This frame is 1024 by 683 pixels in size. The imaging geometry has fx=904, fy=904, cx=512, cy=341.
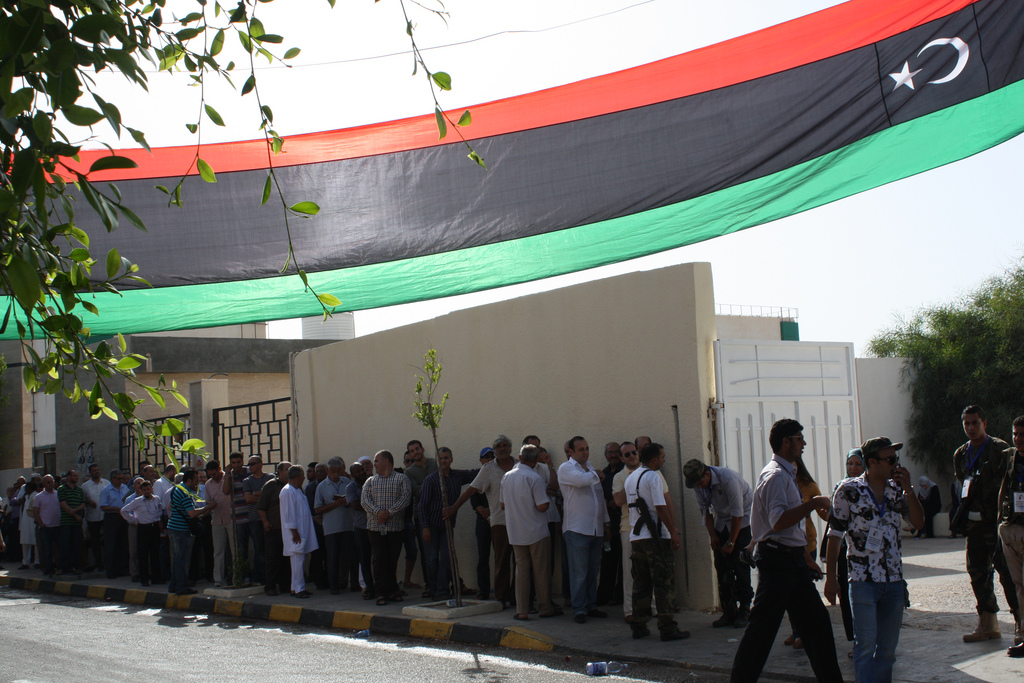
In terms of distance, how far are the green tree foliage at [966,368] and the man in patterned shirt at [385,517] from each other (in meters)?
18.6

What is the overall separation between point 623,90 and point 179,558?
33.4ft

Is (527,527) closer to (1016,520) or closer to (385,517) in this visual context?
(385,517)

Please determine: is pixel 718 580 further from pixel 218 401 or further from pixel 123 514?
pixel 218 401

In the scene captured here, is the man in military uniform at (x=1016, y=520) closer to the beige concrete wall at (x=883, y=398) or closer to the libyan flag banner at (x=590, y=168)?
the libyan flag banner at (x=590, y=168)

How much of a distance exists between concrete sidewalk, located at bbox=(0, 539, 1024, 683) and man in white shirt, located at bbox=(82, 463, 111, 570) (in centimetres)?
371

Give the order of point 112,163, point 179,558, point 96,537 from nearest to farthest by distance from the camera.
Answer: point 112,163
point 179,558
point 96,537

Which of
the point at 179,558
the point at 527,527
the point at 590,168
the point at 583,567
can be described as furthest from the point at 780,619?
the point at 179,558

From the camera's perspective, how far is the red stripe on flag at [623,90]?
6227mm

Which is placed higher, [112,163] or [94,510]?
[112,163]

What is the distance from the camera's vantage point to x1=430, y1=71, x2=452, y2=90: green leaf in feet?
11.1

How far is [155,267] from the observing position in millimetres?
8141

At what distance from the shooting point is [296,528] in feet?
42.0

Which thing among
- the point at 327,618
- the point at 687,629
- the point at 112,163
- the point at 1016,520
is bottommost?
the point at 327,618

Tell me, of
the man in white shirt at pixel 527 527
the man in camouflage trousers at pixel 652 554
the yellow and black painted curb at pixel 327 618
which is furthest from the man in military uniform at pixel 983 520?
the man in white shirt at pixel 527 527
